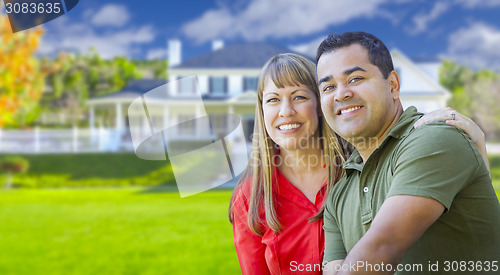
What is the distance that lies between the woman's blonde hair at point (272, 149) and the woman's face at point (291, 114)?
29 mm

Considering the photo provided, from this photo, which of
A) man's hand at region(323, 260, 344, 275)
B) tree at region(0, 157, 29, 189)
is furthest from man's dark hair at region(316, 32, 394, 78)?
tree at region(0, 157, 29, 189)

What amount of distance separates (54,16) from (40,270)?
3.92 meters

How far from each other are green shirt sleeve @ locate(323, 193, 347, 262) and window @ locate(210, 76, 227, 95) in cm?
1450

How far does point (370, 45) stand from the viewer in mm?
1441

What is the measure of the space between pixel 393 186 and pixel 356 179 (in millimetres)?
322

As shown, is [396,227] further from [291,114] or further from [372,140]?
[291,114]

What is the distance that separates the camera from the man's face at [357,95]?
1413 mm

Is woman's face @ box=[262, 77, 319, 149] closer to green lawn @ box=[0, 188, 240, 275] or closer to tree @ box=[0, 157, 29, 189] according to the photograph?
green lawn @ box=[0, 188, 240, 275]

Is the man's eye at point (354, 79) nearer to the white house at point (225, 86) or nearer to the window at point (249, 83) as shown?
the white house at point (225, 86)

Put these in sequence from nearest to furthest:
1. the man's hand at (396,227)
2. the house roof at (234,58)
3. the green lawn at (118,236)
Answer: the man's hand at (396,227) < the green lawn at (118,236) < the house roof at (234,58)

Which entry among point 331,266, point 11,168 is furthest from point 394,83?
point 11,168

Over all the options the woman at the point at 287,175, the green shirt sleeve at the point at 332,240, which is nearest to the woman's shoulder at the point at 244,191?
the woman at the point at 287,175

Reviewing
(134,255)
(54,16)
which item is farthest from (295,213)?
(134,255)

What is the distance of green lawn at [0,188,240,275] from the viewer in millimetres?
5254
